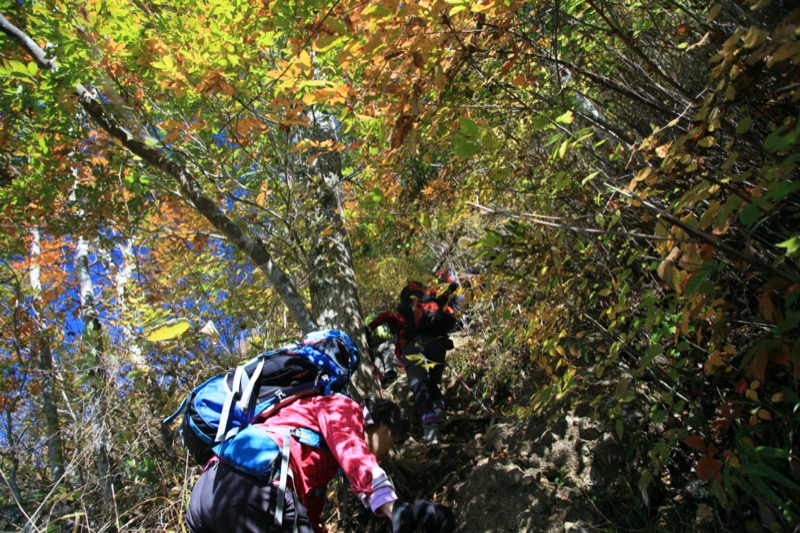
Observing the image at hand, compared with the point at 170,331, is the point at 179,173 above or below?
above

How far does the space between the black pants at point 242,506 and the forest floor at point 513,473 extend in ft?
4.10

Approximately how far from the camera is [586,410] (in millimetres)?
3340

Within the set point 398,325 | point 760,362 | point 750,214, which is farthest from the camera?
point 398,325

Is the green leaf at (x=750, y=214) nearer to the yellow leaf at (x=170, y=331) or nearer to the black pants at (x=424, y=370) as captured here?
the yellow leaf at (x=170, y=331)

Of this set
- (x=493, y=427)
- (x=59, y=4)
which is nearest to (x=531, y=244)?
(x=493, y=427)

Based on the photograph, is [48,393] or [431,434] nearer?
[431,434]

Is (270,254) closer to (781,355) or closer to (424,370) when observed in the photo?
(424,370)

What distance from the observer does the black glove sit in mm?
2168

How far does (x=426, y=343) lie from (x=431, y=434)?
84cm

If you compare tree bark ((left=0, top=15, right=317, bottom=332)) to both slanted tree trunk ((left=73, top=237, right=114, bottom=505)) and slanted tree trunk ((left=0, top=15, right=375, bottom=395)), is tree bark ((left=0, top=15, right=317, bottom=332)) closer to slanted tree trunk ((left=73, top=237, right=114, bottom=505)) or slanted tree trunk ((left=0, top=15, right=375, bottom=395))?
slanted tree trunk ((left=0, top=15, right=375, bottom=395))

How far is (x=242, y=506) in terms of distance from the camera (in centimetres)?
221

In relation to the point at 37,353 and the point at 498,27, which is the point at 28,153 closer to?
the point at 37,353

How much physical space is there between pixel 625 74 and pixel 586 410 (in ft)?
7.52

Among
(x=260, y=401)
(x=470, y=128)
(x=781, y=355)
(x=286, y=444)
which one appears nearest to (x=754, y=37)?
(x=470, y=128)
